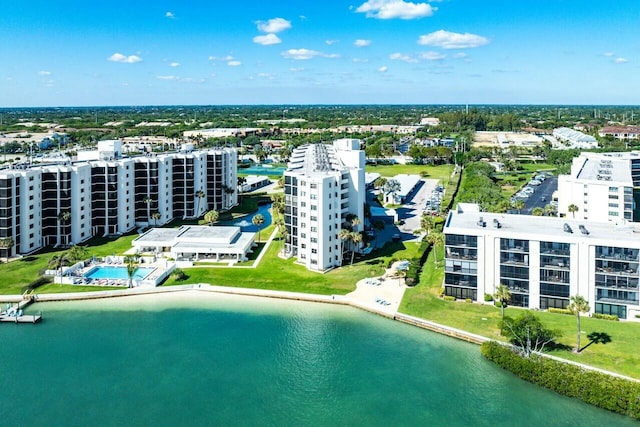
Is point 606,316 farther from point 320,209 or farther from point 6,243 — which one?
point 6,243

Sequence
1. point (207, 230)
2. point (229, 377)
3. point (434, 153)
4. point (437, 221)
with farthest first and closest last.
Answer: point (434, 153) < point (437, 221) < point (207, 230) < point (229, 377)

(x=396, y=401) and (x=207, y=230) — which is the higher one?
(x=207, y=230)

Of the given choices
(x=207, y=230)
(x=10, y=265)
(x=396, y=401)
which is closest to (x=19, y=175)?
(x=10, y=265)

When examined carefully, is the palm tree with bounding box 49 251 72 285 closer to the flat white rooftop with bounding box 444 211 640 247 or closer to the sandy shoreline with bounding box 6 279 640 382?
the sandy shoreline with bounding box 6 279 640 382

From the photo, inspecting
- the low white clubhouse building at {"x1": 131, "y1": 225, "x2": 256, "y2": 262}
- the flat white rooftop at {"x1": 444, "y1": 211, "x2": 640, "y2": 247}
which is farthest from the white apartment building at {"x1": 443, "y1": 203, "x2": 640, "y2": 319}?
the low white clubhouse building at {"x1": 131, "y1": 225, "x2": 256, "y2": 262}

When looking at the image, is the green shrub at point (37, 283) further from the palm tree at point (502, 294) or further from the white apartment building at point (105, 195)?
the palm tree at point (502, 294)

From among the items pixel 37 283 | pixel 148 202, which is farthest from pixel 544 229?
pixel 148 202

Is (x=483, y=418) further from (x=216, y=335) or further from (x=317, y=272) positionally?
(x=317, y=272)
